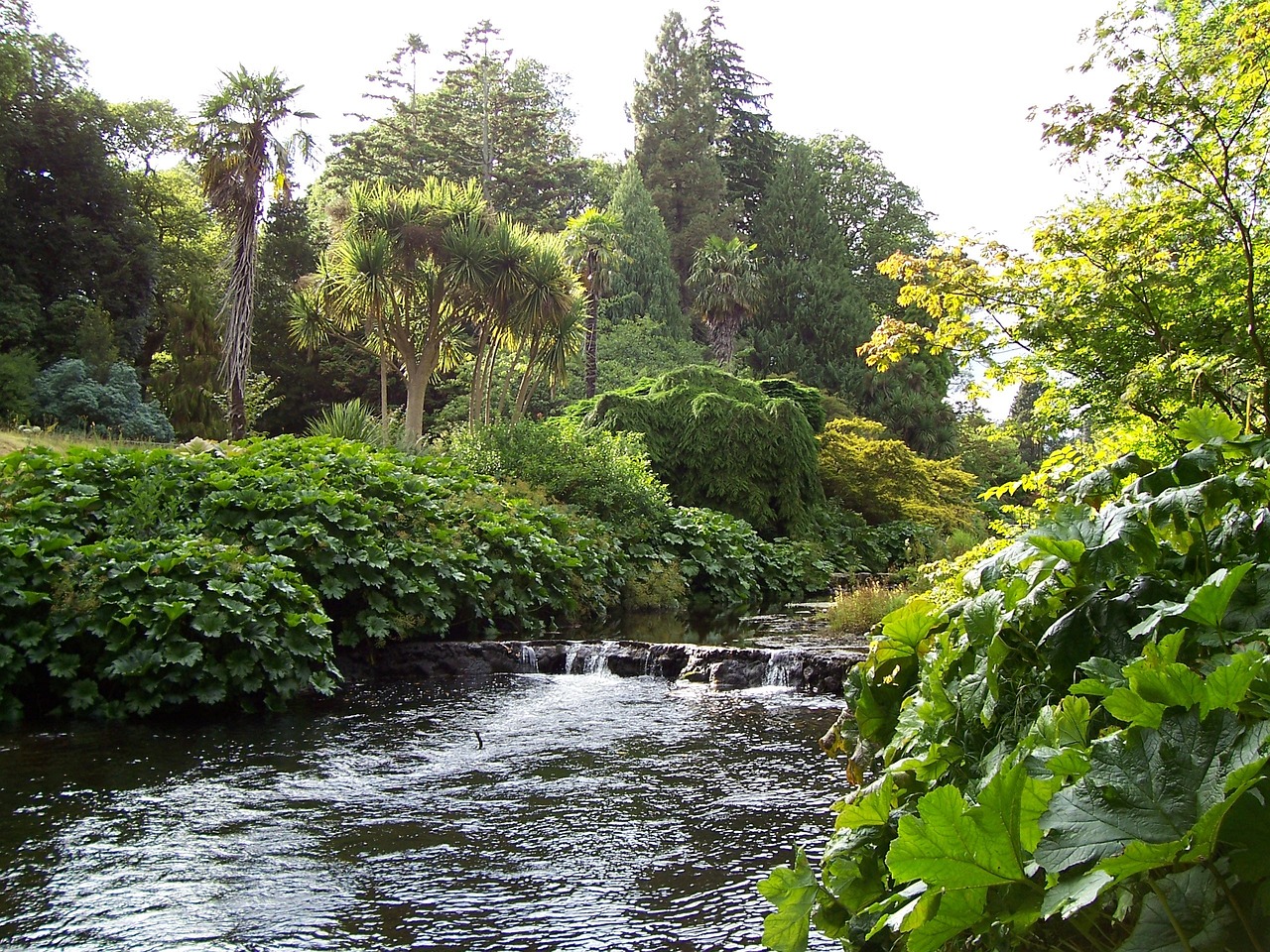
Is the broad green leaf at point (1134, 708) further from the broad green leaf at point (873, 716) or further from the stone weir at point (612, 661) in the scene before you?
the stone weir at point (612, 661)

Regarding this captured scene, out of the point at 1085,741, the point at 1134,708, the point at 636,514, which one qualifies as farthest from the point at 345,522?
the point at 1134,708

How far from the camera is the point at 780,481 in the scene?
72.6 feet

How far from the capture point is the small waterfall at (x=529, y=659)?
10273mm

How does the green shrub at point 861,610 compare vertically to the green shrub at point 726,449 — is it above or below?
below

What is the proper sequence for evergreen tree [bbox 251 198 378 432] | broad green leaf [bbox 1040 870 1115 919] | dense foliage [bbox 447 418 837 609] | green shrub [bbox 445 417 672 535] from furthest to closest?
evergreen tree [bbox 251 198 378 432], green shrub [bbox 445 417 672 535], dense foliage [bbox 447 418 837 609], broad green leaf [bbox 1040 870 1115 919]

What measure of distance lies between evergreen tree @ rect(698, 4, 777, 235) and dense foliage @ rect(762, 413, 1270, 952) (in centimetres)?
4173

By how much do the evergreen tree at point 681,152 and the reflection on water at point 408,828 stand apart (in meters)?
33.2

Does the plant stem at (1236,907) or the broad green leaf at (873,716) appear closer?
the plant stem at (1236,907)

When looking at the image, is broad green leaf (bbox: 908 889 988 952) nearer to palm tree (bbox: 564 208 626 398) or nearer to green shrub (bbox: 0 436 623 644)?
green shrub (bbox: 0 436 623 644)

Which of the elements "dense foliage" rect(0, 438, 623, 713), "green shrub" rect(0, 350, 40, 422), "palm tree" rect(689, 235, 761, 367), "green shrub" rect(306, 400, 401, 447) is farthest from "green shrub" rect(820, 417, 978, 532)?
"green shrub" rect(0, 350, 40, 422)

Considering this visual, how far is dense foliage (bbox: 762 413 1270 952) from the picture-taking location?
50.3 inches

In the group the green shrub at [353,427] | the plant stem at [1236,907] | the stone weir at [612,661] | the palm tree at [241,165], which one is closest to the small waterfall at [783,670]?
the stone weir at [612,661]

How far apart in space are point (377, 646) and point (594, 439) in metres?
8.82

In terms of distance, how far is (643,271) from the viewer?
35.4 meters
